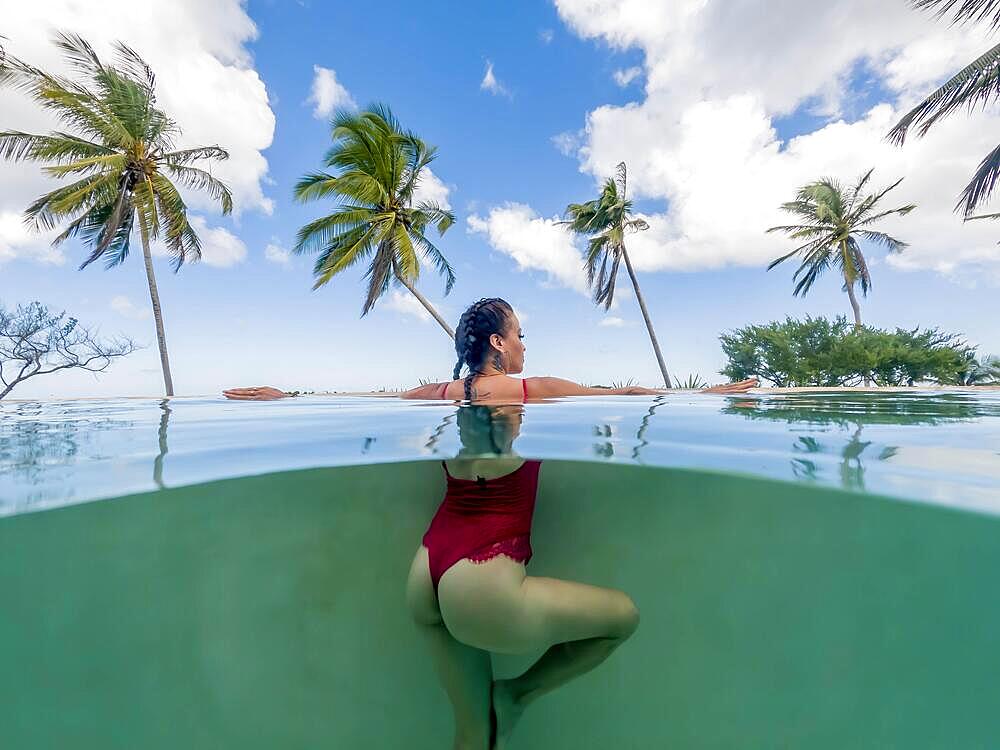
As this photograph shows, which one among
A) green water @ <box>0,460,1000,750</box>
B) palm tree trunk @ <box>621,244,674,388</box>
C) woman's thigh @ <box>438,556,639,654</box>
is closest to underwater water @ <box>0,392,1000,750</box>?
green water @ <box>0,460,1000,750</box>

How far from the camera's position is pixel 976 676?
10.2 feet

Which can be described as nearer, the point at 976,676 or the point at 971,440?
the point at 976,676

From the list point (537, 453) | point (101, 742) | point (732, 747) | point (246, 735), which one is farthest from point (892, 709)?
point (101, 742)

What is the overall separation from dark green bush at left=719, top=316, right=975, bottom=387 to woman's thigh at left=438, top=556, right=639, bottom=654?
23.9m

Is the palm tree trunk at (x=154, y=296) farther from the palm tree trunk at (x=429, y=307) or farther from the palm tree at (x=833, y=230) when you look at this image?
the palm tree at (x=833, y=230)

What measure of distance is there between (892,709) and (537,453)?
2.75 metres

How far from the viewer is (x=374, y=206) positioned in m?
17.4

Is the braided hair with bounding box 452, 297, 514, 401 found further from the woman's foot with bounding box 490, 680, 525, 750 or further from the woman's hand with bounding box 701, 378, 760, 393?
the woman's hand with bounding box 701, 378, 760, 393

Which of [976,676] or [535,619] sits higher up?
[535,619]

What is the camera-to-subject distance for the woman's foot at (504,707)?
2.34m

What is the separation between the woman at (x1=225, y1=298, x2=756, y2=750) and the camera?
2.00 metres

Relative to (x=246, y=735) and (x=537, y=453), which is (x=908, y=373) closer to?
(x=537, y=453)

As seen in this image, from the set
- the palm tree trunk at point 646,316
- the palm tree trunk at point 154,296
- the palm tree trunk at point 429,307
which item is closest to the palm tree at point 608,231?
the palm tree trunk at point 646,316

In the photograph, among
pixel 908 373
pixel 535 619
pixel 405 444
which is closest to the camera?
pixel 535 619
